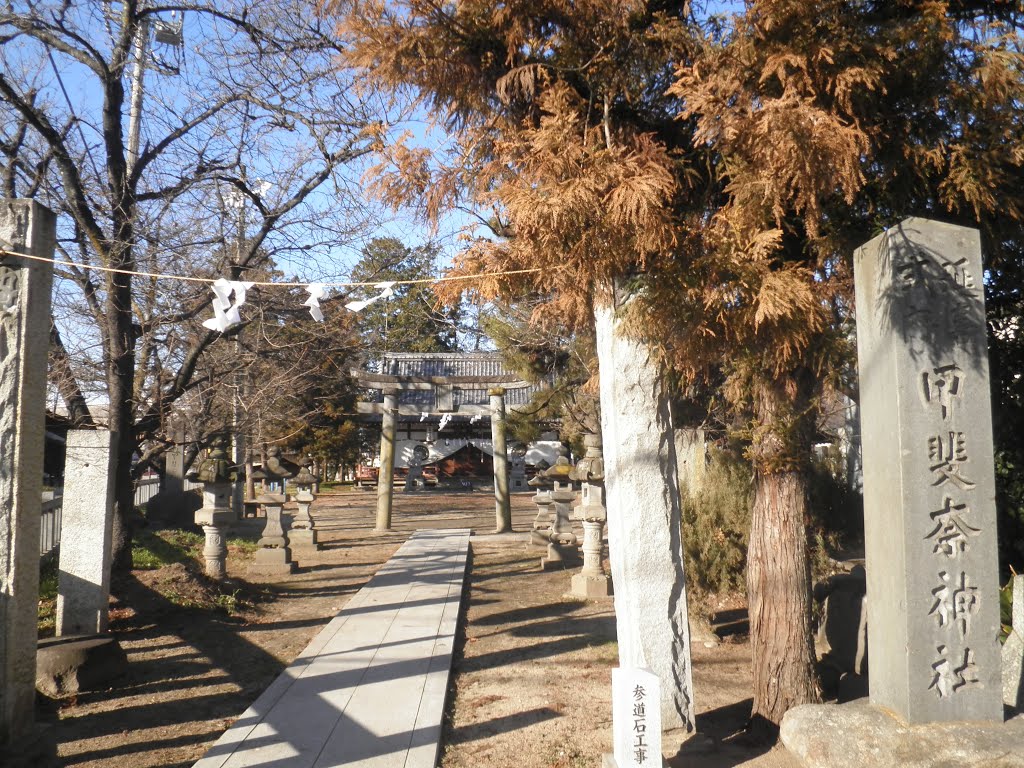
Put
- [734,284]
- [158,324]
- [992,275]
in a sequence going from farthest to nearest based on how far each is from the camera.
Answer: [158,324] → [992,275] → [734,284]

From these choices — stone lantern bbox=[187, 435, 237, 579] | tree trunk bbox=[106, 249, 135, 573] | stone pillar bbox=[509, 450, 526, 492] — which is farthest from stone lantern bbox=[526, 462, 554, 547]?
stone pillar bbox=[509, 450, 526, 492]

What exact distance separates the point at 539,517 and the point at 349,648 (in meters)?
7.34

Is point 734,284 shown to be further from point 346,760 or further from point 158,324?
point 158,324

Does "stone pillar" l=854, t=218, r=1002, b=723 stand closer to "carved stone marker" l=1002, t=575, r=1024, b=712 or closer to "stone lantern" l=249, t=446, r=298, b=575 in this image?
"carved stone marker" l=1002, t=575, r=1024, b=712

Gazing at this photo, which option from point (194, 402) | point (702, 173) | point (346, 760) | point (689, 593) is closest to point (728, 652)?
point (689, 593)

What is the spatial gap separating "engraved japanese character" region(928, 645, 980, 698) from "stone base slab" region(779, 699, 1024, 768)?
17 cm

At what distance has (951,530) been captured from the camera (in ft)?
12.6

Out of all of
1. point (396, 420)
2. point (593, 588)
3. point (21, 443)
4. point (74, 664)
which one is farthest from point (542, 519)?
point (21, 443)

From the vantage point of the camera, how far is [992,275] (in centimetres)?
609

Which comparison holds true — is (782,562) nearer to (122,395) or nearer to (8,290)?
(8,290)

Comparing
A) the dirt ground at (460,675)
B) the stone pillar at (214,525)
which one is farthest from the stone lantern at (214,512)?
the dirt ground at (460,675)

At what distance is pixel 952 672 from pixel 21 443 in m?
5.40

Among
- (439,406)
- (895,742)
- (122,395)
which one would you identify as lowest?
(895,742)

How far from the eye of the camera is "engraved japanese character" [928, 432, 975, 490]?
151 inches
